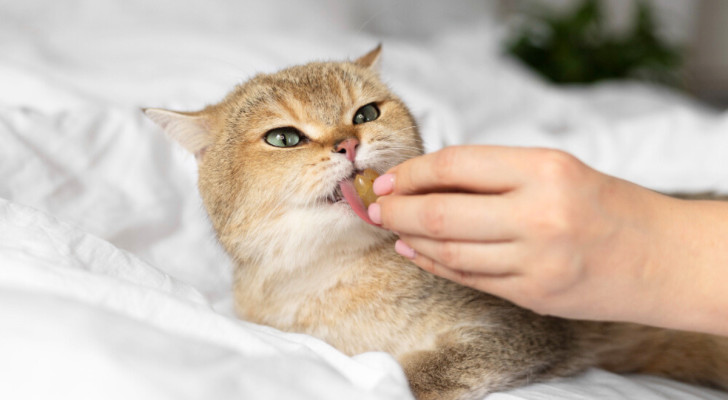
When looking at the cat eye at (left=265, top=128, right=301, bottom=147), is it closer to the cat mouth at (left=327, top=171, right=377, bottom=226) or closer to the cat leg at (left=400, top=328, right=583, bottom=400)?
the cat mouth at (left=327, top=171, right=377, bottom=226)

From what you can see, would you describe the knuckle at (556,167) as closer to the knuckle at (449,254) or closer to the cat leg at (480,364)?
the knuckle at (449,254)

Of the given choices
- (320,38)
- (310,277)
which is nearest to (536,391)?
(310,277)

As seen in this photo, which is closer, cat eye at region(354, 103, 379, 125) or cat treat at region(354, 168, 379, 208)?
cat treat at region(354, 168, 379, 208)

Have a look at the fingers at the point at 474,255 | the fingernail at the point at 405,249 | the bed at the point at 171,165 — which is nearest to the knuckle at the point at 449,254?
the fingers at the point at 474,255

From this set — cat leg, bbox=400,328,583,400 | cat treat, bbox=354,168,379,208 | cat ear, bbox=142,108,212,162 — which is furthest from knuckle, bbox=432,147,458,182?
cat ear, bbox=142,108,212,162

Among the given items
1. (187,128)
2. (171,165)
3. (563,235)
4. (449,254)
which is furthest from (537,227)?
(171,165)

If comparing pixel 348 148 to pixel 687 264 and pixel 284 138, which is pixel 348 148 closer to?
pixel 284 138

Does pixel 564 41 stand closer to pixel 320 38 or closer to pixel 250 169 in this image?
pixel 320 38
